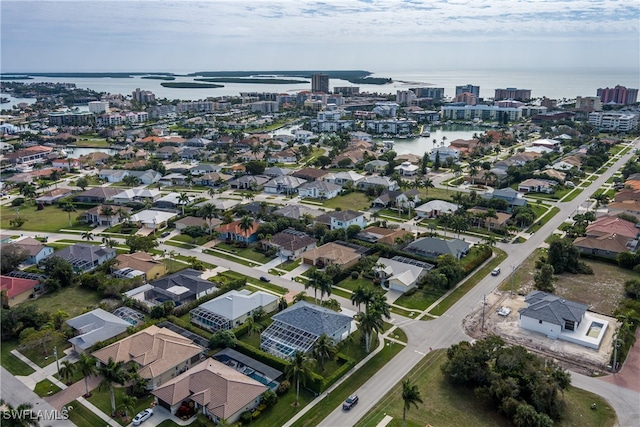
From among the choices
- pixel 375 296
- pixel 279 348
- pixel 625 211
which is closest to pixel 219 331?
pixel 279 348

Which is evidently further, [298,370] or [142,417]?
[298,370]

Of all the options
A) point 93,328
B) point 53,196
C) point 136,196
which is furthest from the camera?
point 53,196

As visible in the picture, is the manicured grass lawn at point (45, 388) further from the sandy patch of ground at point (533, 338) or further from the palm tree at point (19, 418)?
the sandy patch of ground at point (533, 338)

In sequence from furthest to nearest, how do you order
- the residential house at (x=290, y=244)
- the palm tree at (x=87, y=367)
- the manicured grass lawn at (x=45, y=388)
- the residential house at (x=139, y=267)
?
1. the residential house at (x=290, y=244)
2. the residential house at (x=139, y=267)
3. the manicured grass lawn at (x=45, y=388)
4. the palm tree at (x=87, y=367)

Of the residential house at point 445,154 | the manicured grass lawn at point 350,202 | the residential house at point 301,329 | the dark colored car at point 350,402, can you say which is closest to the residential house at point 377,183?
the manicured grass lawn at point 350,202

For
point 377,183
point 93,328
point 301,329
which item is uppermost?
point 377,183

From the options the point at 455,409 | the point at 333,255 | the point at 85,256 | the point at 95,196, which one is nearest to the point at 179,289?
the point at 85,256

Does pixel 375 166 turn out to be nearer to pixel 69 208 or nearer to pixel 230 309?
pixel 69 208
